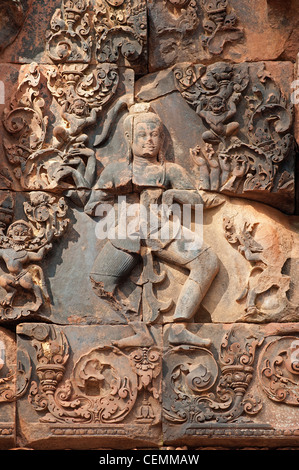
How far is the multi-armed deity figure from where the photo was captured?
30.7ft

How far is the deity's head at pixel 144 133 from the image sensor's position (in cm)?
952

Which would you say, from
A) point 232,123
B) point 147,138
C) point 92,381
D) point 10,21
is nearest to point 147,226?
point 147,138

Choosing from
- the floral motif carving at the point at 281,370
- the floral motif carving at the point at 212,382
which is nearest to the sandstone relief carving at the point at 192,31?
the floral motif carving at the point at 212,382

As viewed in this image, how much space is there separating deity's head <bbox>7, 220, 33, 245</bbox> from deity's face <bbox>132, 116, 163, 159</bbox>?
1056 millimetres

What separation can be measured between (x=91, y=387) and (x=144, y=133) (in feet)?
6.79

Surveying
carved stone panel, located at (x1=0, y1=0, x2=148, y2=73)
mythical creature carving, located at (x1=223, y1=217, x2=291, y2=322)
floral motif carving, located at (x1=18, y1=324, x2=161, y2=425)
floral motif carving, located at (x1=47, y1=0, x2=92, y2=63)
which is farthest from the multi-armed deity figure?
floral motif carving, located at (x1=47, y1=0, x2=92, y2=63)

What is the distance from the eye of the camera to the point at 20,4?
9.65m

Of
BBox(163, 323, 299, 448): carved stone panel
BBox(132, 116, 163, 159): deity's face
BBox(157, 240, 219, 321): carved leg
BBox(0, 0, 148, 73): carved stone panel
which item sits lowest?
BBox(163, 323, 299, 448): carved stone panel

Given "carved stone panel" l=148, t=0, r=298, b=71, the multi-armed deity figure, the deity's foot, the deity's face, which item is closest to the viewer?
the deity's foot

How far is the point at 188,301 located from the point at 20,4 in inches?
109

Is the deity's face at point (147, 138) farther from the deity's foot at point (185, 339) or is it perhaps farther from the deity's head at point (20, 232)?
the deity's foot at point (185, 339)

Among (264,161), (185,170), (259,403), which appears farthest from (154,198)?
(259,403)

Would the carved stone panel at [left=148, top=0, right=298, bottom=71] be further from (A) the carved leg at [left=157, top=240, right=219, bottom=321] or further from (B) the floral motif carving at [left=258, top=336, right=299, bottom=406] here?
(B) the floral motif carving at [left=258, top=336, right=299, bottom=406]

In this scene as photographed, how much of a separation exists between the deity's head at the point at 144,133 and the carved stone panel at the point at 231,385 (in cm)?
145
